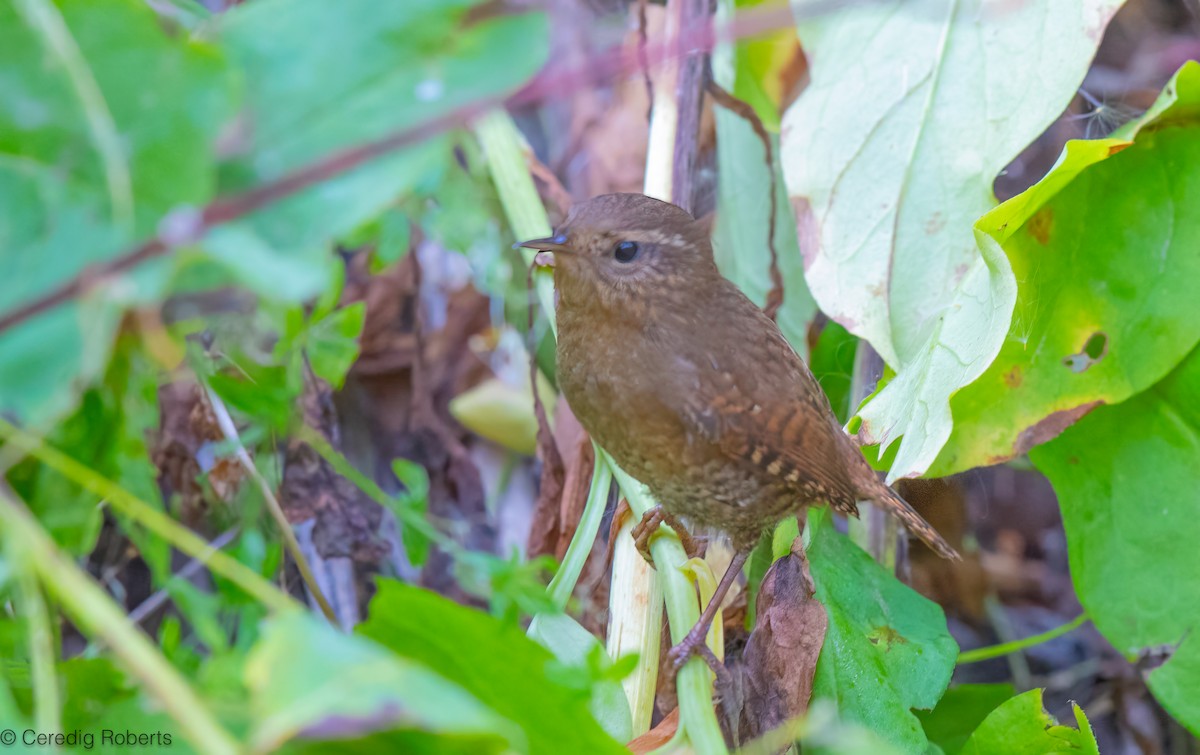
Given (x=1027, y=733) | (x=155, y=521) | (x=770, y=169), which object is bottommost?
(x=1027, y=733)

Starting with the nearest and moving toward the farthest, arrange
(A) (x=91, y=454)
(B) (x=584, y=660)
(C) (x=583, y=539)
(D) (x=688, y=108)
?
(A) (x=91, y=454) < (B) (x=584, y=660) < (C) (x=583, y=539) < (D) (x=688, y=108)

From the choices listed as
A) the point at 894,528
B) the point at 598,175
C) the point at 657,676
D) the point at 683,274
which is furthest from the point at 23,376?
the point at 598,175

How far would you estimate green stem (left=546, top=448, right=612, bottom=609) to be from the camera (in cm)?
194

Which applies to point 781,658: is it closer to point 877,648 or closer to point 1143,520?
point 877,648

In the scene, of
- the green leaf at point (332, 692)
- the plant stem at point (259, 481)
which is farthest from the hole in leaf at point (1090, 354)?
the green leaf at point (332, 692)

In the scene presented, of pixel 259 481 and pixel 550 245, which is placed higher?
pixel 550 245

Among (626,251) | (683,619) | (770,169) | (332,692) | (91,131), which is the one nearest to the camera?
(332,692)

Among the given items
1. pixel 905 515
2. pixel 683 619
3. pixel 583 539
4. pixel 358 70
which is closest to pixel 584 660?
pixel 683 619

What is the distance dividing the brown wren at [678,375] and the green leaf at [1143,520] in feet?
1.81

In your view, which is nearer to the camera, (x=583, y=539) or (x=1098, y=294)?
(x=583, y=539)

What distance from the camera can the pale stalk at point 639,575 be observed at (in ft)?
5.37

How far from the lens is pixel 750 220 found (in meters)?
2.94

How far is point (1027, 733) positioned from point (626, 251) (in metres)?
1.17

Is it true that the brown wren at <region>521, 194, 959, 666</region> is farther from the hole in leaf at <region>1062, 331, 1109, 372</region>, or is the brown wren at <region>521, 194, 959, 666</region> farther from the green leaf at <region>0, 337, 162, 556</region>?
the green leaf at <region>0, 337, 162, 556</region>
